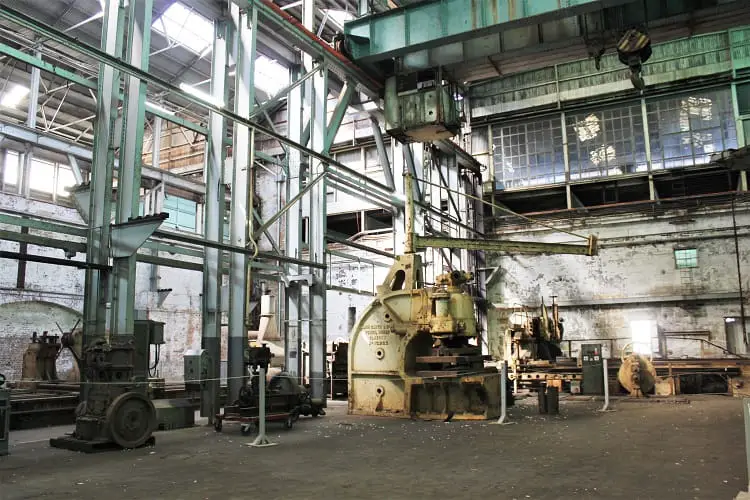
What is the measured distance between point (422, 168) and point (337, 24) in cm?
592

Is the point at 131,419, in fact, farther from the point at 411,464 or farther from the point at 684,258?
the point at 684,258

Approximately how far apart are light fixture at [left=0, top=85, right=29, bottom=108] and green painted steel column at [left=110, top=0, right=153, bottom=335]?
46.1 feet

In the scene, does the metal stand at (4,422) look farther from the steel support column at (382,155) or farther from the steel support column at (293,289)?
the steel support column at (382,155)

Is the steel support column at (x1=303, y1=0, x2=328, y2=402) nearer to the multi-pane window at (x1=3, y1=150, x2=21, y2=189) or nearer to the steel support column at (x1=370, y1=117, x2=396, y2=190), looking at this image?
the steel support column at (x1=370, y1=117, x2=396, y2=190)

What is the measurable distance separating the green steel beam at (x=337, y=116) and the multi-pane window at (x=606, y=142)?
417 inches

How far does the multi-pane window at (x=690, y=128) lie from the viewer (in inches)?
755

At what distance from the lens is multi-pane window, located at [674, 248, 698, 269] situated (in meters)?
18.9

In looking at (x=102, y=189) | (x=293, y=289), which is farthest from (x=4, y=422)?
(x=293, y=289)

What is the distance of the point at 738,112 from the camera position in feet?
62.1

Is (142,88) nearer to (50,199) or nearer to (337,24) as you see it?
(337,24)

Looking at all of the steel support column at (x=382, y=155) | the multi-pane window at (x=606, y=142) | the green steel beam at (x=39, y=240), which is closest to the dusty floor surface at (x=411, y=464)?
the green steel beam at (x=39, y=240)

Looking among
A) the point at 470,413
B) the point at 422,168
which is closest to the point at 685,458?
the point at 470,413

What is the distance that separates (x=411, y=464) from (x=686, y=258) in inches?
637

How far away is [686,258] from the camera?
19016 mm
